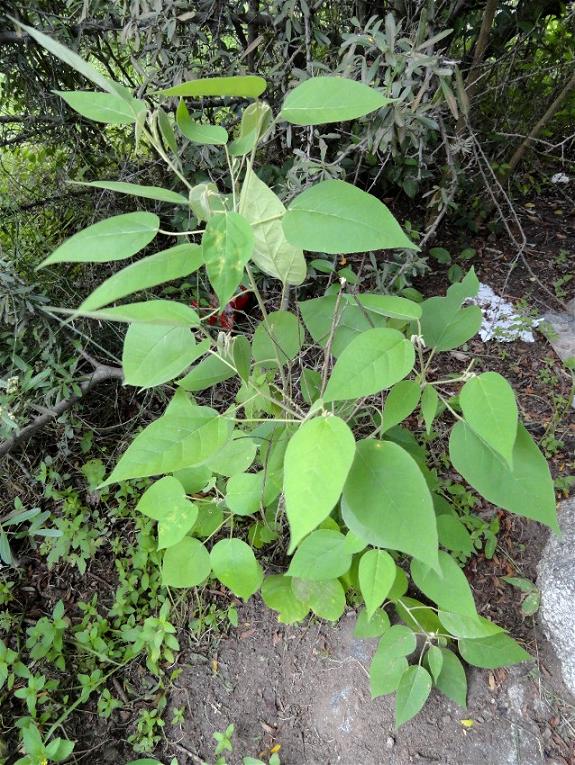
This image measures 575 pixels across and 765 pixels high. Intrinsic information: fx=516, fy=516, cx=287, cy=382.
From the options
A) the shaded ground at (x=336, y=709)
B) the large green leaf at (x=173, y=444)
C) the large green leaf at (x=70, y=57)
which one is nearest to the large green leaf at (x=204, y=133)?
the large green leaf at (x=70, y=57)

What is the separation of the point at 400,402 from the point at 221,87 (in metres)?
0.49

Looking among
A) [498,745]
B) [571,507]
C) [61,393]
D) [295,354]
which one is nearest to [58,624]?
[61,393]

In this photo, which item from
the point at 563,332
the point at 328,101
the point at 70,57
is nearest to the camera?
the point at 70,57

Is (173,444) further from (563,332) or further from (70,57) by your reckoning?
(563,332)

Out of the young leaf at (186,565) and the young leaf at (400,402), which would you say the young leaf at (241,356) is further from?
the young leaf at (186,565)

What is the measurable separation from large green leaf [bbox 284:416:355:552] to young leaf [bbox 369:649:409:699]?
0.72 meters

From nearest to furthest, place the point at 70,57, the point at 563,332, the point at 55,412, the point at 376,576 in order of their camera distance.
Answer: the point at 70,57 → the point at 376,576 → the point at 55,412 → the point at 563,332

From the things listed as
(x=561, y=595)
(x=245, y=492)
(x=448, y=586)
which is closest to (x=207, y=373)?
(x=245, y=492)

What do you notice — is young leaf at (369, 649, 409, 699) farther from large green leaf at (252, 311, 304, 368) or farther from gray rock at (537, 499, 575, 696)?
large green leaf at (252, 311, 304, 368)

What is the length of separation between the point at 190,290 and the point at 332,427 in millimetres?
1413

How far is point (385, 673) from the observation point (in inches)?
42.9

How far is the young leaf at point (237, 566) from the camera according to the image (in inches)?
39.2

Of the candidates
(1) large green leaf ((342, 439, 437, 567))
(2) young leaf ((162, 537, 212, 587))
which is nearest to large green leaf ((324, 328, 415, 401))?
(1) large green leaf ((342, 439, 437, 567))

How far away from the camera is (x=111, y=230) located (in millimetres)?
568
